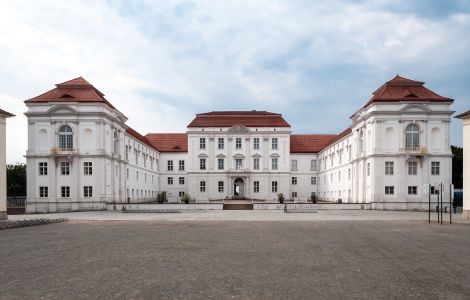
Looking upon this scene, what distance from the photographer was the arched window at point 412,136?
45156mm

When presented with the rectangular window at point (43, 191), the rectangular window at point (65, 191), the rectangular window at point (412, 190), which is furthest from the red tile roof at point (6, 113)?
the rectangular window at point (412, 190)

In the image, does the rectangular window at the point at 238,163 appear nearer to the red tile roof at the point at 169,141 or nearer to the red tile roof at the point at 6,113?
the red tile roof at the point at 169,141

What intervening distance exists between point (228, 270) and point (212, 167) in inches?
2239

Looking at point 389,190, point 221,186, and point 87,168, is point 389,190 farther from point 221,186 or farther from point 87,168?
point 87,168

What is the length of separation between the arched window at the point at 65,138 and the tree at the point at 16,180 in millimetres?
39261

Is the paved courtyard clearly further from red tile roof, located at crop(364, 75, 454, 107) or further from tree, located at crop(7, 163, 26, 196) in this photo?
tree, located at crop(7, 163, 26, 196)

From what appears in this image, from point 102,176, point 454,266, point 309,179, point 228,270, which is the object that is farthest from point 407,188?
point 228,270

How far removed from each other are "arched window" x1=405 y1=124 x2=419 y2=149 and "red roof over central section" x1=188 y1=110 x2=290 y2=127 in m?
24.3

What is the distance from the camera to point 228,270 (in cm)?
1053

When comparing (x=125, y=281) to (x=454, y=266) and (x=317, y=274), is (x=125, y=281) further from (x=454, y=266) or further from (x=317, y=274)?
(x=454, y=266)

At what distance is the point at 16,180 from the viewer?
78.6 m

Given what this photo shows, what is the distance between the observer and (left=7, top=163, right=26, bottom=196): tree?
78125mm

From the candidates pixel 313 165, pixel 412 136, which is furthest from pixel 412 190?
pixel 313 165

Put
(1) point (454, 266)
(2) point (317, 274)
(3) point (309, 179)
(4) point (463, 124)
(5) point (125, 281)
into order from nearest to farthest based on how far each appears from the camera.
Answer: (5) point (125, 281)
(2) point (317, 274)
(1) point (454, 266)
(4) point (463, 124)
(3) point (309, 179)
